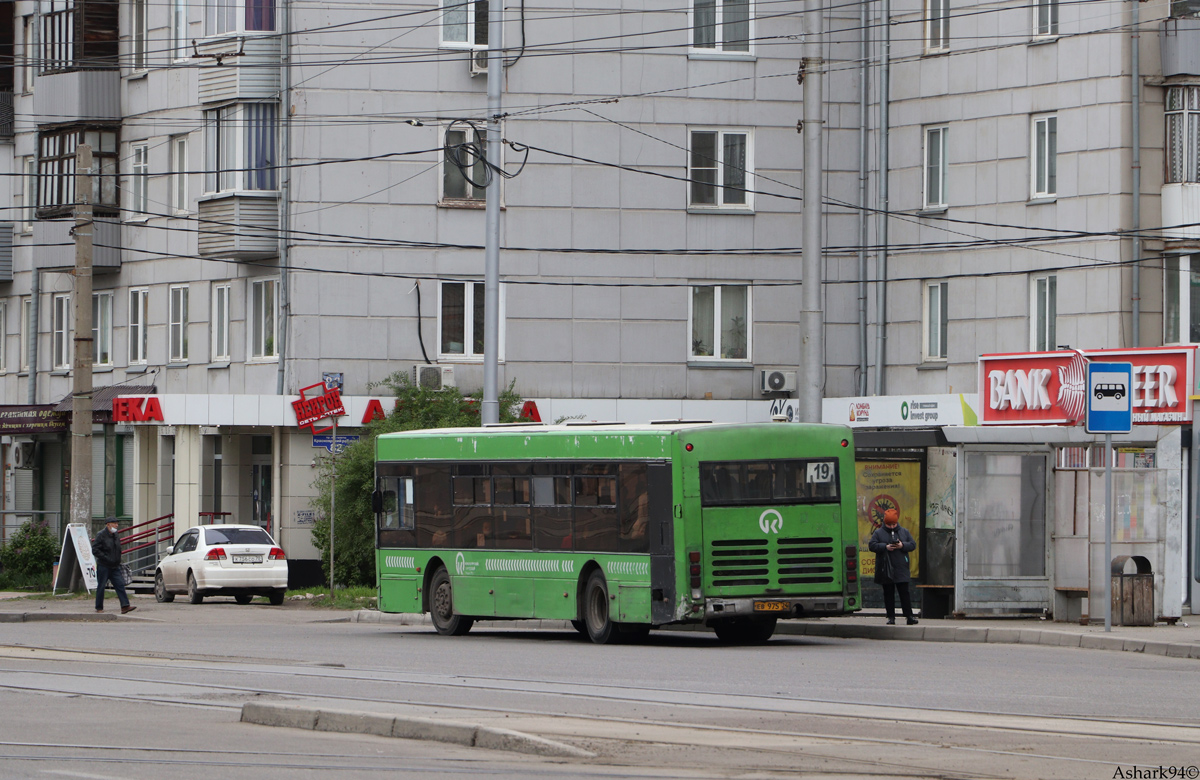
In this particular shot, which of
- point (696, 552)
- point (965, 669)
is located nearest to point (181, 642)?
point (696, 552)

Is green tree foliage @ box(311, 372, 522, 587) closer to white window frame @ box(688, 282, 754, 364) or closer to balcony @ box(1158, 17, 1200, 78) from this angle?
white window frame @ box(688, 282, 754, 364)

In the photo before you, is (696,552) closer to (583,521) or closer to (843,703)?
(583,521)

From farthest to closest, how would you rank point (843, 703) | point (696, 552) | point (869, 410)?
point (869, 410), point (696, 552), point (843, 703)

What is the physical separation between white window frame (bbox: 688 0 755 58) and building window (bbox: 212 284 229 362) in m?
11.5

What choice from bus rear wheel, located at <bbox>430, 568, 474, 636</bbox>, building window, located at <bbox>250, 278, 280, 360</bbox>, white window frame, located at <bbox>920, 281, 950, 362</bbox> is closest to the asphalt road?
bus rear wheel, located at <bbox>430, 568, 474, 636</bbox>

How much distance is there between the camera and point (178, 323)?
1705 inches

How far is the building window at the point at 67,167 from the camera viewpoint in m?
44.8

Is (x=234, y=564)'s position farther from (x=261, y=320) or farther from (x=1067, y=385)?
(x=1067, y=385)

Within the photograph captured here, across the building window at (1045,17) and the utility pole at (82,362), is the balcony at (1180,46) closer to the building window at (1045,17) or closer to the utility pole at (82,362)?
the building window at (1045,17)

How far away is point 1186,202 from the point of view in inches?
1346

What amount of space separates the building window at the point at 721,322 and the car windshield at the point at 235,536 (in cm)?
1020

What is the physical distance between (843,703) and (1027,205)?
23106mm

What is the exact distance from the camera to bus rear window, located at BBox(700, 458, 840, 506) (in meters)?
22.4

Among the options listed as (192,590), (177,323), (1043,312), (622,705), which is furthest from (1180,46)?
(622,705)
